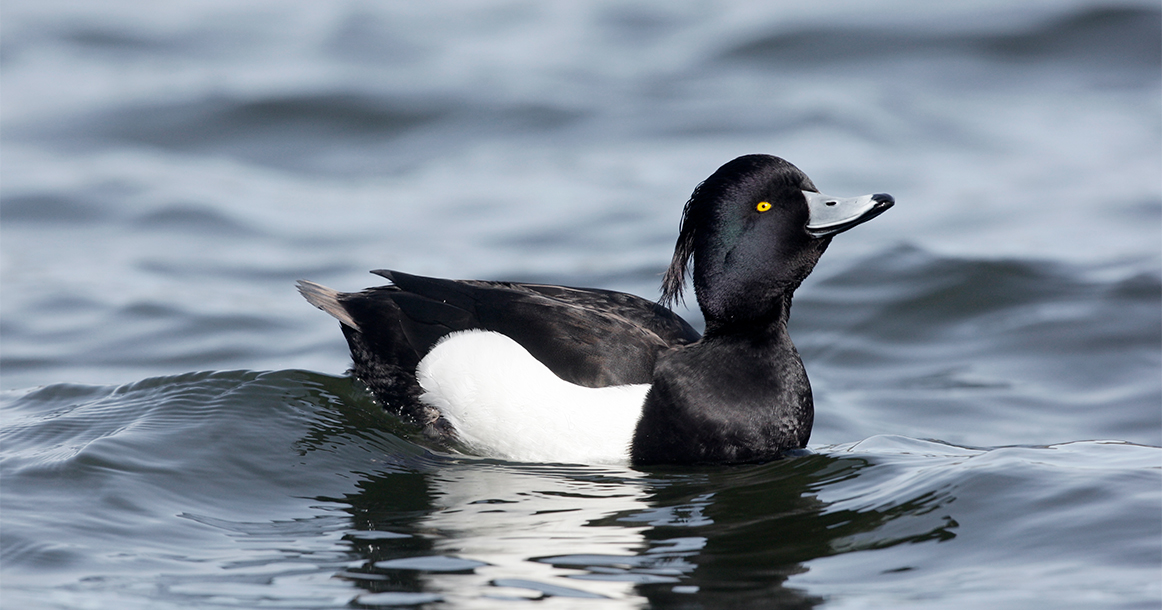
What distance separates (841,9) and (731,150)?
3.99 meters

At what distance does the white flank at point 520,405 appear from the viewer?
198 inches

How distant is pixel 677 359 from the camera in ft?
16.8

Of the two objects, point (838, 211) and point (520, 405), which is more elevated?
point (838, 211)

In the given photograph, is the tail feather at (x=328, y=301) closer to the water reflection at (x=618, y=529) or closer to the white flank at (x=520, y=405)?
the white flank at (x=520, y=405)

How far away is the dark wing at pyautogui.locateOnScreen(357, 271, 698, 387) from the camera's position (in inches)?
200

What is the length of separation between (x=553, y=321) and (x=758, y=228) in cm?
→ 95

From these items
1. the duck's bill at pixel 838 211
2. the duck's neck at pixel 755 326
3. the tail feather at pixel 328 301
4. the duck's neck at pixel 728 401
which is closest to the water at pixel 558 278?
the duck's neck at pixel 728 401

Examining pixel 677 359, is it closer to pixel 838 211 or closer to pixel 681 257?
pixel 681 257

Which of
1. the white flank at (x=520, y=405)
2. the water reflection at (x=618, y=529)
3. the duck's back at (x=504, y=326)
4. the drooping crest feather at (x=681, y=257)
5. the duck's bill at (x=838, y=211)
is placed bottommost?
the water reflection at (x=618, y=529)

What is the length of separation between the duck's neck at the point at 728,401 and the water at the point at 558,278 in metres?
0.13

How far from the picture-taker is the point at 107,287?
8719 mm

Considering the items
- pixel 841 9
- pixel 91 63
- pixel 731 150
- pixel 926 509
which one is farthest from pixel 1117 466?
pixel 91 63

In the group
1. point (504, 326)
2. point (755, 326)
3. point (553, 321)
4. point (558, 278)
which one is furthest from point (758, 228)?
point (558, 278)

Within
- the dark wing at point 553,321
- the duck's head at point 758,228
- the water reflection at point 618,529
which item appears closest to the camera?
the water reflection at point 618,529
